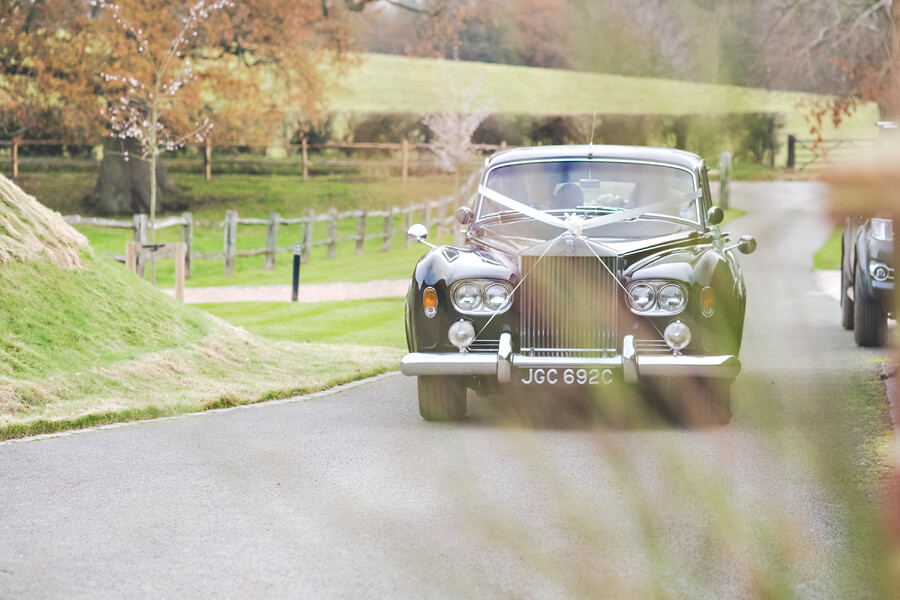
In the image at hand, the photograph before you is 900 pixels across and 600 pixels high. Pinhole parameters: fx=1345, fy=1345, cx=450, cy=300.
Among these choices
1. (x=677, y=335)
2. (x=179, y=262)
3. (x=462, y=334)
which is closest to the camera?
(x=677, y=335)

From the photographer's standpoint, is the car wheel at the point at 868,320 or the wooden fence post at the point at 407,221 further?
the wooden fence post at the point at 407,221

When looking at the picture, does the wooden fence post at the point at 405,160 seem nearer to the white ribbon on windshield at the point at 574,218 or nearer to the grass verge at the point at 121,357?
the grass verge at the point at 121,357

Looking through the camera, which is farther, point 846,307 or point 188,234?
point 188,234

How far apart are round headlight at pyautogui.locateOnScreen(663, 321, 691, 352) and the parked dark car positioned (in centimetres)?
462

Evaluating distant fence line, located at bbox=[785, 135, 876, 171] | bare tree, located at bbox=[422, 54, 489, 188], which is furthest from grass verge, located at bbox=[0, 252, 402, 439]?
distant fence line, located at bbox=[785, 135, 876, 171]

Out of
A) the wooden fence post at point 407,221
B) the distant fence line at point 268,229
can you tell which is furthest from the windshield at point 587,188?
the wooden fence post at point 407,221

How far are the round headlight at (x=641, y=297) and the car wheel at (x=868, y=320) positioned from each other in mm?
5490

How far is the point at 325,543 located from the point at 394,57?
74202mm

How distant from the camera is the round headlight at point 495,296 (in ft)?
29.3

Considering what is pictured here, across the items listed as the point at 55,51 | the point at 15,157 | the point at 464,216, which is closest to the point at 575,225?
the point at 464,216

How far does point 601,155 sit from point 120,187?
31.6 metres

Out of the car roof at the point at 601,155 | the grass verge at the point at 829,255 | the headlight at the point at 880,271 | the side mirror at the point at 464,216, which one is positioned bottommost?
the grass verge at the point at 829,255

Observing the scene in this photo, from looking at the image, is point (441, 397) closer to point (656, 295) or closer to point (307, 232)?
point (656, 295)

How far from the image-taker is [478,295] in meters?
8.98
